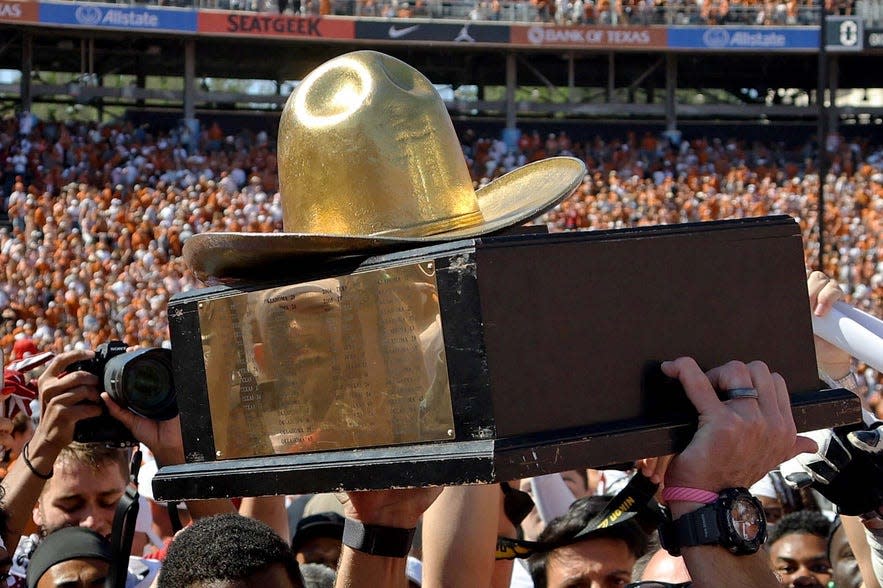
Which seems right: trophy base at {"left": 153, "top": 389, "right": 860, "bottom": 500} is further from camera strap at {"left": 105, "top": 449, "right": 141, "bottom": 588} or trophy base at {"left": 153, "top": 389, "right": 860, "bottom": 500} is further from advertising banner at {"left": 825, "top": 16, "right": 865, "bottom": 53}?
advertising banner at {"left": 825, "top": 16, "right": 865, "bottom": 53}

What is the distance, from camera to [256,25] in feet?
88.8

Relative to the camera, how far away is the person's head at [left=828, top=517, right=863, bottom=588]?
155 inches

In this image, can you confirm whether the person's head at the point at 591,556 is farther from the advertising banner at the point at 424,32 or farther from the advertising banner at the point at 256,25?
the advertising banner at the point at 424,32

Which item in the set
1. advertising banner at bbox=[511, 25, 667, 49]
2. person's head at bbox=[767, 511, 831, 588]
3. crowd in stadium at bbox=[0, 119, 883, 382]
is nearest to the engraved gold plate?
person's head at bbox=[767, 511, 831, 588]

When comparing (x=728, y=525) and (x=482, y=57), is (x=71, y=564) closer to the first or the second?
(x=728, y=525)

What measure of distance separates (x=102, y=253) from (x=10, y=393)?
16.1m

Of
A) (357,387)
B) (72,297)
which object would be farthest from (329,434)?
(72,297)

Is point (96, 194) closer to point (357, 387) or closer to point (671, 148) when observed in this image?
point (671, 148)

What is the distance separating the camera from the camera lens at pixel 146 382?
101 inches

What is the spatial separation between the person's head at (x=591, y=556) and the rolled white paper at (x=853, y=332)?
1194 mm

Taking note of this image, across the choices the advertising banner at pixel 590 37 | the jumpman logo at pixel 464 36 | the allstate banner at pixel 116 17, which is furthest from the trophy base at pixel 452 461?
the advertising banner at pixel 590 37

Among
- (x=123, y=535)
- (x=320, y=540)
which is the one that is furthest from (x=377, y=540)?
(x=320, y=540)

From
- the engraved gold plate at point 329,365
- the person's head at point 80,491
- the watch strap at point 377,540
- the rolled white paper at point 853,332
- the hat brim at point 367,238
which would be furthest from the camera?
the person's head at point 80,491

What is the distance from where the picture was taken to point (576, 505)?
151 inches
